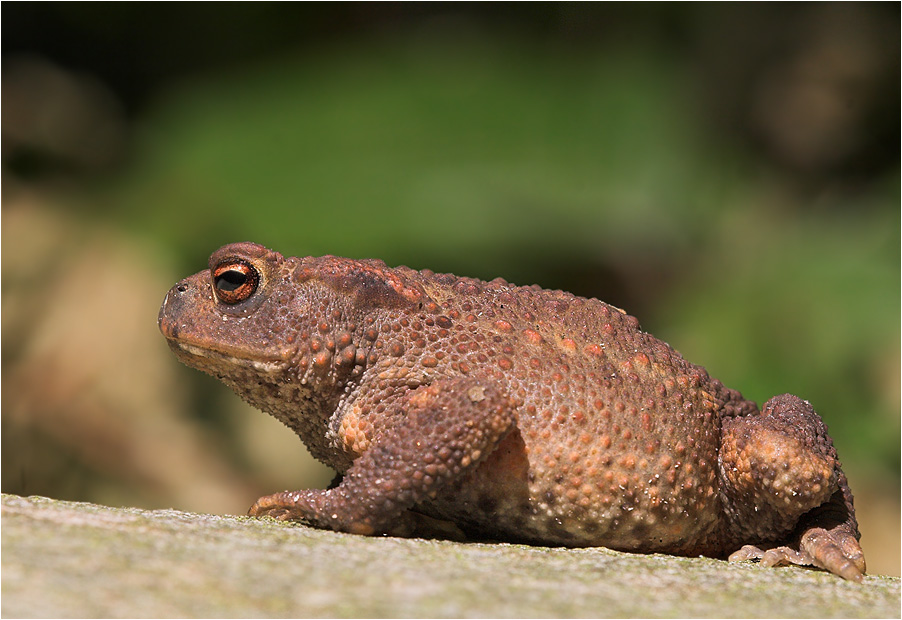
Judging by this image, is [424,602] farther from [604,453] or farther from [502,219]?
[502,219]

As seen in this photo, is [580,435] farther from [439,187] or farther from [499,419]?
[439,187]

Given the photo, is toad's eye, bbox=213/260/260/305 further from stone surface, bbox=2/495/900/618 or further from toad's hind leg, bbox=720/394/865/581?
toad's hind leg, bbox=720/394/865/581

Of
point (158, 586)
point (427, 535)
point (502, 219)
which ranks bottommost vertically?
point (427, 535)

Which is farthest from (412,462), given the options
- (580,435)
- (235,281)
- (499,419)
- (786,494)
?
(786,494)

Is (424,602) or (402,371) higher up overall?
(402,371)

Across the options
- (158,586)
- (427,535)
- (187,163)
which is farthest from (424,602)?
(187,163)

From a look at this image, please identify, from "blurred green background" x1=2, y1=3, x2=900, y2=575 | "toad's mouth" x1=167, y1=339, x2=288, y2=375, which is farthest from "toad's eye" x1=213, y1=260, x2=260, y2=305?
"blurred green background" x1=2, y1=3, x2=900, y2=575
